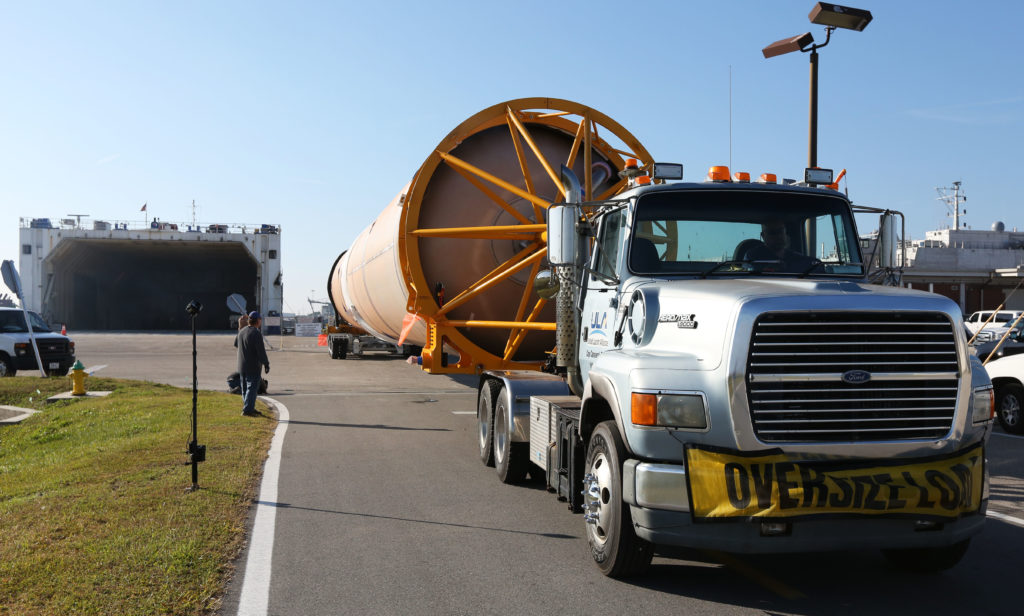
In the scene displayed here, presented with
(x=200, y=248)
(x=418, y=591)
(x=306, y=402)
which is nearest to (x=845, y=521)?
(x=418, y=591)

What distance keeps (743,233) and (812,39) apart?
845 centimetres

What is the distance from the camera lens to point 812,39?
13445mm

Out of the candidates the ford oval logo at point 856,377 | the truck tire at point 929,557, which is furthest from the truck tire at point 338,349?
the ford oval logo at point 856,377

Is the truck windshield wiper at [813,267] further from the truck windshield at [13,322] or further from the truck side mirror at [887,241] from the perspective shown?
the truck windshield at [13,322]

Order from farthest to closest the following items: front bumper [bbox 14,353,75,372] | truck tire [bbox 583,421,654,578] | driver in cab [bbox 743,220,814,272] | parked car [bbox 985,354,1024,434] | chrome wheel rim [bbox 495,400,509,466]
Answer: front bumper [bbox 14,353,75,372], parked car [bbox 985,354,1024,434], chrome wheel rim [bbox 495,400,509,466], driver in cab [bbox 743,220,814,272], truck tire [bbox 583,421,654,578]

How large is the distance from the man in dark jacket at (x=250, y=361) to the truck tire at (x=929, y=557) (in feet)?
33.4

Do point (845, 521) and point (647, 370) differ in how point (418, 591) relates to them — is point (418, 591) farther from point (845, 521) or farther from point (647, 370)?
point (845, 521)

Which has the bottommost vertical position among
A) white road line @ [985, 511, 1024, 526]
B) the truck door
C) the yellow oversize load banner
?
white road line @ [985, 511, 1024, 526]

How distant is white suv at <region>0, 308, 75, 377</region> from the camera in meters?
20.1

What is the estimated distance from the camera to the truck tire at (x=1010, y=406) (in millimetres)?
12211

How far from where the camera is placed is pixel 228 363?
90.7 ft

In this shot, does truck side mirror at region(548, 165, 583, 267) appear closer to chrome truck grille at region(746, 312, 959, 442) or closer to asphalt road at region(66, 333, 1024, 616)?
chrome truck grille at region(746, 312, 959, 442)

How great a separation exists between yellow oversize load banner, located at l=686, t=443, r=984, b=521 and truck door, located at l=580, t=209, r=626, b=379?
1.67 m

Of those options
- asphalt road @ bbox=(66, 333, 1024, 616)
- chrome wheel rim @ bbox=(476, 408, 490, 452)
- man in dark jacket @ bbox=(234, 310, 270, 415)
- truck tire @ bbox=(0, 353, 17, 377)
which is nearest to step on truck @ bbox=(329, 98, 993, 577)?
asphalt road @ bbox=(66, 333, 1024, 616)
